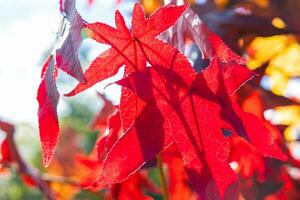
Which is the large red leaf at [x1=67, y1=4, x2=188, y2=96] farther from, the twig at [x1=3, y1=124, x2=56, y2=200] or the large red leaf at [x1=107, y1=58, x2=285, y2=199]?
the twig at [x1=3, y1=124, x2=56, y2=200]

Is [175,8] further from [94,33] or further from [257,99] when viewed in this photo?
[257,99]

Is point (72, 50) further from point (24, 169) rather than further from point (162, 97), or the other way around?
point (24, 169)

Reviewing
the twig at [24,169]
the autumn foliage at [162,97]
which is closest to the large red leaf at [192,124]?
the autumn foliage at [162,97]

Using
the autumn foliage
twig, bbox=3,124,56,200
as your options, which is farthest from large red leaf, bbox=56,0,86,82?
twig, bbox=3,124,56,200

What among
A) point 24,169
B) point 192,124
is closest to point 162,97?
point 192,124

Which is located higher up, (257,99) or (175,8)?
(175,8)

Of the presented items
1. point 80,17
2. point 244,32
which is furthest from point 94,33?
point 244,32
